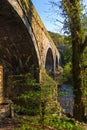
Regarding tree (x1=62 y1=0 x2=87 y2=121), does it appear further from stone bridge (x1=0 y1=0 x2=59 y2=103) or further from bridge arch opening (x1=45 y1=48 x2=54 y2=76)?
bridge arch opening (x1=45 y1=48 x2=54 y2=76)

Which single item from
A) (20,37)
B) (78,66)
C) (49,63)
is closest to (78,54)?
(78,66)

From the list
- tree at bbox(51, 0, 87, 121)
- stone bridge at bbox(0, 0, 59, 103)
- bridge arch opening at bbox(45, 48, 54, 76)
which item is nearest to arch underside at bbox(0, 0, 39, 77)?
stone bridge at bbox(0, 0, 59, 103)

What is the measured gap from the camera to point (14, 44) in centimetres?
1605

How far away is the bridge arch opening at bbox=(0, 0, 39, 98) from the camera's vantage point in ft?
43.0

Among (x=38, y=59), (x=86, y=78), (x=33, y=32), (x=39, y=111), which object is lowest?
(x=39, y=111)

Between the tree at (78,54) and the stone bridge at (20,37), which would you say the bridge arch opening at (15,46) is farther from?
the tree at (78,54)

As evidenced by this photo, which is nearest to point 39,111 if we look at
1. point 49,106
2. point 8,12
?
point 49,106

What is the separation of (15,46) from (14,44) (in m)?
0.17

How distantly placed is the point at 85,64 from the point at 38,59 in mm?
2892

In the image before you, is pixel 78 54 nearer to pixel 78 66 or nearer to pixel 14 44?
pixel 78 66

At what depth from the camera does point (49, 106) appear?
8828mm

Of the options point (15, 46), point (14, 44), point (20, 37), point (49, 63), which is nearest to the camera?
point (20, 37)

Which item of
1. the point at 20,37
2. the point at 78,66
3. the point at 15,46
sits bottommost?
the point at 78,66

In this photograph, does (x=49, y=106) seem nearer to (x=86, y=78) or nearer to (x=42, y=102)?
(x=42, y=102)
